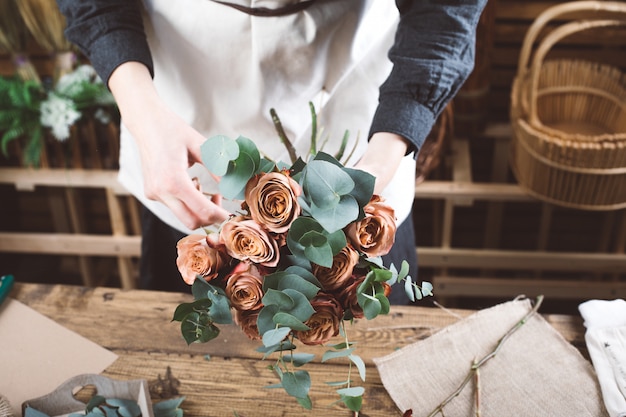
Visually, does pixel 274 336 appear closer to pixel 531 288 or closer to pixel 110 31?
pixel 110 31

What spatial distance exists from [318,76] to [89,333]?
0.65 metres

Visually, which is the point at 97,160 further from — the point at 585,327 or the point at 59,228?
the point at 585,327

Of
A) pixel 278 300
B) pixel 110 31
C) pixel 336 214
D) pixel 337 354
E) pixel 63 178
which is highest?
pixel 110 31

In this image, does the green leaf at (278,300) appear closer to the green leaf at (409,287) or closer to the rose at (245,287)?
the rose at (245,287)

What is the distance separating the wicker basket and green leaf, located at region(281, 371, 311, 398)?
1.33 meters

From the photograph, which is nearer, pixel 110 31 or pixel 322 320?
pixel 322 320

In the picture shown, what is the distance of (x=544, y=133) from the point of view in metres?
2.00

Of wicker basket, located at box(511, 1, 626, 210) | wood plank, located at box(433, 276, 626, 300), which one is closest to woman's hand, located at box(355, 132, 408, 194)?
wicker basket, located at box(511, 1, 626, 210)

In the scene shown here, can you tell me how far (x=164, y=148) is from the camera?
1096 mm

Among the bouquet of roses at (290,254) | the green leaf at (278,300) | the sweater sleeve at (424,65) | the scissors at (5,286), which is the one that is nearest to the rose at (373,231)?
the bouquet of roses at (290,254)

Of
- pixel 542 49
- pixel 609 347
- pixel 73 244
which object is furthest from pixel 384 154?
pixel 73 244

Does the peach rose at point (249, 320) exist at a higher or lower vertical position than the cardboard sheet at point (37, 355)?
higher

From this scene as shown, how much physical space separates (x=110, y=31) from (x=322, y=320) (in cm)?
69

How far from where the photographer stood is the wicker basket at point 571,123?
6.40ft
